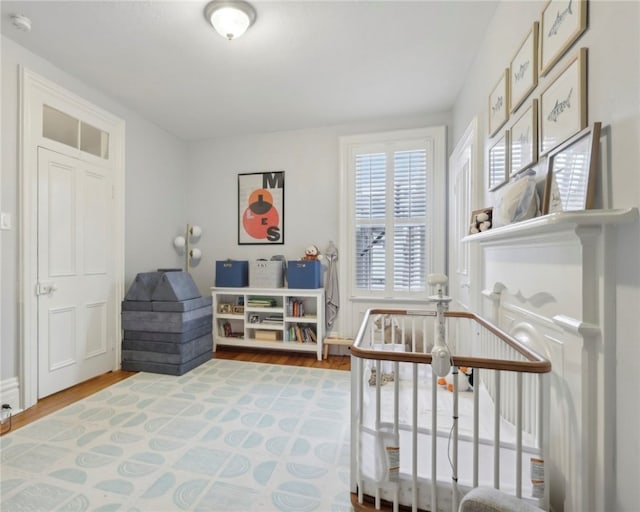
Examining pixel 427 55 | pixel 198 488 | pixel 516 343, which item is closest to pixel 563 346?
pixel 516 343

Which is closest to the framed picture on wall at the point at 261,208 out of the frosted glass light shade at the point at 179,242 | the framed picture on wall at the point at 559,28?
the frosted glass light shade at the point at 179,242

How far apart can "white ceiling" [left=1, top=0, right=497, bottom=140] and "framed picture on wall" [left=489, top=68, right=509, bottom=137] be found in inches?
21.1

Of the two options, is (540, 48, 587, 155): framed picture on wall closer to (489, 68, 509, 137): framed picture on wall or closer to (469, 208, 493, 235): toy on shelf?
(489, 68, 509, 137): framed picture on wall

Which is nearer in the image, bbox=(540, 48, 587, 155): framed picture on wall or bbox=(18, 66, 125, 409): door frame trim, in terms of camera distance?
bbox=(540, 48, 587, 155): framed picture on wall

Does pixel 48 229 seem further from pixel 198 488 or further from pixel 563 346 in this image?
pixel 563 346

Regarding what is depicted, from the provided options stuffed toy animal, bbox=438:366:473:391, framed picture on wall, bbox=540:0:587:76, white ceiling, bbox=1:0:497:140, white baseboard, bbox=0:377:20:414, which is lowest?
Answer: white baseboard, bbox=0:377:20:414

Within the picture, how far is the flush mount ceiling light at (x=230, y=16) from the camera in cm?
179

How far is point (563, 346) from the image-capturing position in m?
1.09

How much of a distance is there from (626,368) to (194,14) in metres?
2.63

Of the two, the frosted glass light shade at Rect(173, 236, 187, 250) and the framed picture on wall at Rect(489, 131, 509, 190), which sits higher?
the framed picture on wall at Rect(489, 131, 509, 190)

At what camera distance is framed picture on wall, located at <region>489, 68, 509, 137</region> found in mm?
1657

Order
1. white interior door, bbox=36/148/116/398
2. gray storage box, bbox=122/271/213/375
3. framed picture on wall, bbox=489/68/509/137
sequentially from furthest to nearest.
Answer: gray storage box, bbox=122/271/213/375
white interior door, bbox=36/148/116/398
framed picture on wall, bbox=489/68/509/137

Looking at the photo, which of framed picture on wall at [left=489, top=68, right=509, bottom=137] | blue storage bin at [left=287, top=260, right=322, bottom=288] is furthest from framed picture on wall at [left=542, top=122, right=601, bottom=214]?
blue storage bin at [left=287, top=260, right=322, bottom=288]

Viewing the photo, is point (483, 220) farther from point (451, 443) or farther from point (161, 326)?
point (161, 326)
